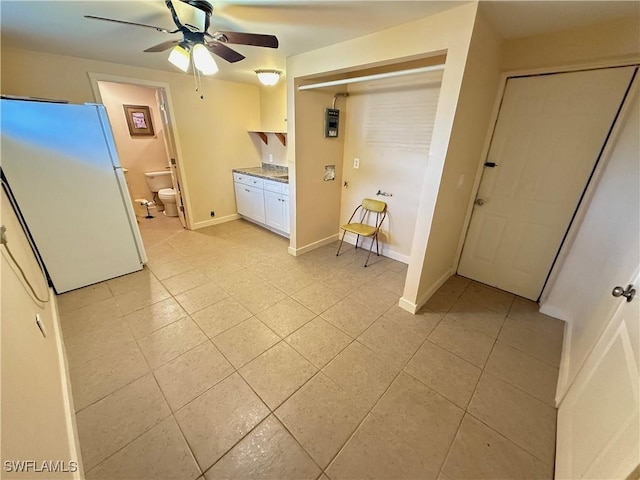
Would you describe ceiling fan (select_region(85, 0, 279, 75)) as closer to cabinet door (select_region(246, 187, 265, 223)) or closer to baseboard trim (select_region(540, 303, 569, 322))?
cabinet door (select_region(246, 187, 265, 223))

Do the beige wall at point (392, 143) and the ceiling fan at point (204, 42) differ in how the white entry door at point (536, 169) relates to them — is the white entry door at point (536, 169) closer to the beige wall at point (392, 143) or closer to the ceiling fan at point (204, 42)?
the beige wall at point (392, 143)

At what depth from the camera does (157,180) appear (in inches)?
187

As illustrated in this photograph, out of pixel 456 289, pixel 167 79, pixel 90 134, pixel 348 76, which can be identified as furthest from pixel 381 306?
pixel 167 79

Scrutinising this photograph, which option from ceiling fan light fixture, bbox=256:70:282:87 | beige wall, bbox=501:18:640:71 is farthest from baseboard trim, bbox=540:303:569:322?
ceiling fan light fixture, bbox=256:70:282:87

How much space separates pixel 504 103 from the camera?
7.32ft

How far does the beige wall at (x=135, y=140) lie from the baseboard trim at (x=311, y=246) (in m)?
3.48

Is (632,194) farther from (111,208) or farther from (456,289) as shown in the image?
(111,208)

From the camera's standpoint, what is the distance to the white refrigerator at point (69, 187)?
2.01 metres

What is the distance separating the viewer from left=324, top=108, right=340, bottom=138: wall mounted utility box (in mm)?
3006

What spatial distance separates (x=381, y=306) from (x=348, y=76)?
8.70 feet

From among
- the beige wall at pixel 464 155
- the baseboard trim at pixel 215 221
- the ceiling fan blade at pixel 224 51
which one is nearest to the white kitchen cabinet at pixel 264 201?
the baseboard trim at pixel 215 221

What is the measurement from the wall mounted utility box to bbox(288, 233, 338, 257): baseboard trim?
55.5 inches

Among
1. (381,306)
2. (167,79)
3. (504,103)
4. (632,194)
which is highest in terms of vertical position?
(167,79)

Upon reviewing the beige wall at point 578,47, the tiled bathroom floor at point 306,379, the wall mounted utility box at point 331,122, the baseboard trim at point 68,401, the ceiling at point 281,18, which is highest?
the ceiling at point 281,18
